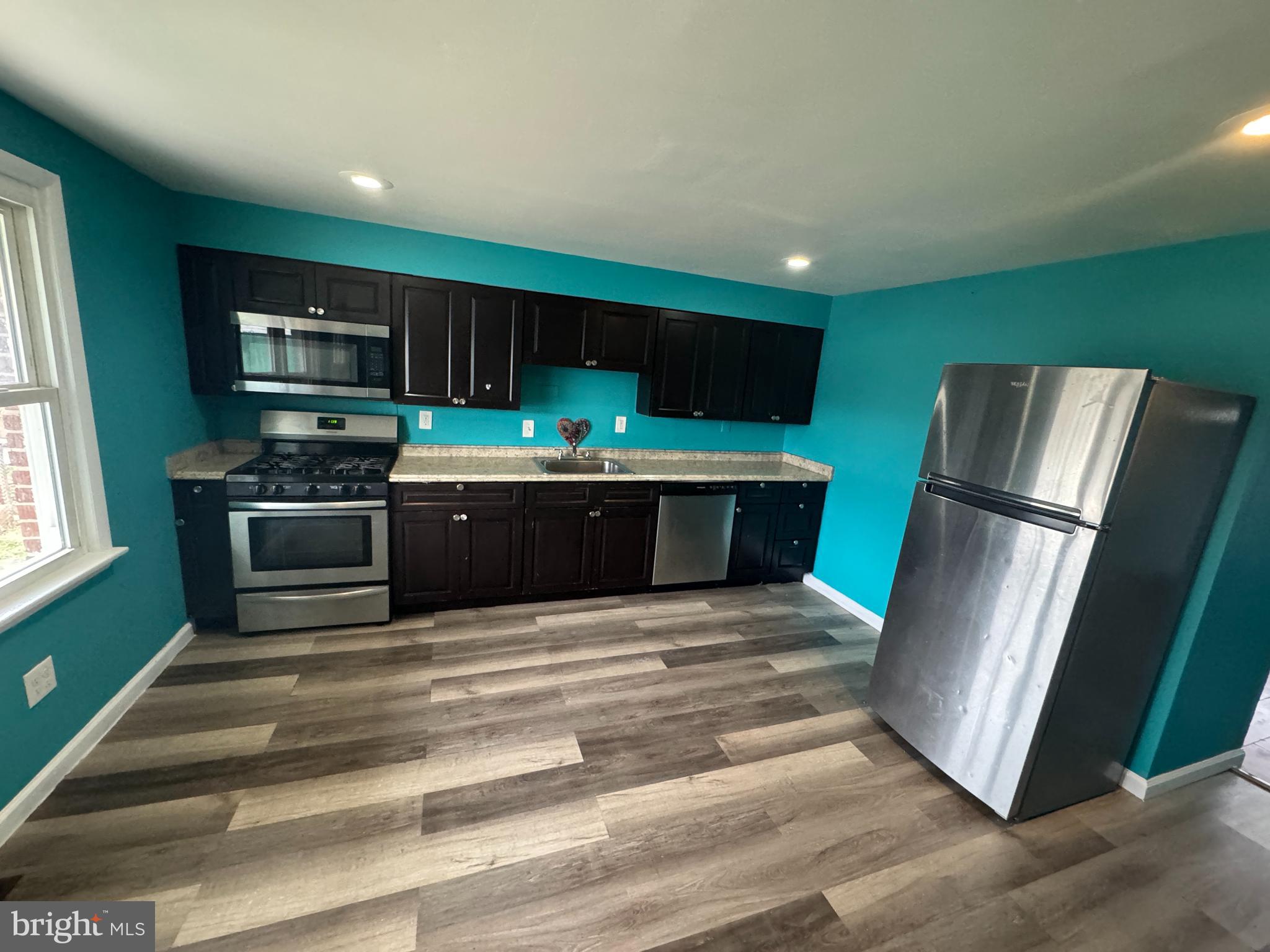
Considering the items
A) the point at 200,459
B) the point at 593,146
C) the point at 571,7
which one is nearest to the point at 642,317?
the point at 593,146

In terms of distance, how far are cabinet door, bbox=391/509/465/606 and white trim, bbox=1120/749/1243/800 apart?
359 centimetres

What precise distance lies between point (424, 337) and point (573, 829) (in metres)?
2.75

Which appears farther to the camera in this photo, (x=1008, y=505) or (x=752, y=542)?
(x=752, y=542)

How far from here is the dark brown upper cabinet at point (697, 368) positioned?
11.6 ft

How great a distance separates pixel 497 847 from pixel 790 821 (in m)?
1.08

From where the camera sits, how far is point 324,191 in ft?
7.82

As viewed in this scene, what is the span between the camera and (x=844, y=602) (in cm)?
366

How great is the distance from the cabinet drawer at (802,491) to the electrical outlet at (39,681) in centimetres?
393

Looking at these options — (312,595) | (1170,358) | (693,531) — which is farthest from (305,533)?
(1170,358)

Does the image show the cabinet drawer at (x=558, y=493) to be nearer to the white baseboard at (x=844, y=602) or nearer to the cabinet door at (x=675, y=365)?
the cabinet door at (x=675, y=365)

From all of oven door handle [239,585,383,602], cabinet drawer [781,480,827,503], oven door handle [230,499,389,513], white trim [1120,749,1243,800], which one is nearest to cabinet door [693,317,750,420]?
cabinet drawer [781,480,827,503]

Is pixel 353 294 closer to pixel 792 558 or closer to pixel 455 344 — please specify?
pixel 455 344

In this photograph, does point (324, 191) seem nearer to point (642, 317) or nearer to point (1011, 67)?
point (642, 317)

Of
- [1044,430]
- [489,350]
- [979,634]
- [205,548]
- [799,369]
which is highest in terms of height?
[799,369]
